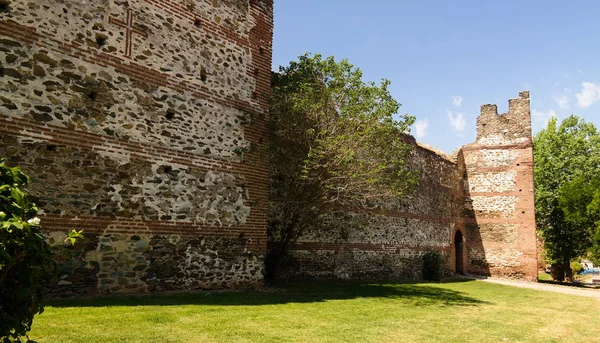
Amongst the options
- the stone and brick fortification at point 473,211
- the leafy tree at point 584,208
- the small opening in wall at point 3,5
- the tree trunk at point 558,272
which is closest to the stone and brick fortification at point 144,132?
the small opening in wall at point 3,5

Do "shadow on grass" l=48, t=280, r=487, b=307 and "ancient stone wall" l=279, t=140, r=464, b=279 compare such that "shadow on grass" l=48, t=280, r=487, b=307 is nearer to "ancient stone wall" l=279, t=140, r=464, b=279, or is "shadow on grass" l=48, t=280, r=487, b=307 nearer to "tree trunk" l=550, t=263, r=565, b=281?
"ancient stone wall" l=279, t=140, r=464, b=279

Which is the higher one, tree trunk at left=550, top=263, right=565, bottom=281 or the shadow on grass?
the shadow on grass

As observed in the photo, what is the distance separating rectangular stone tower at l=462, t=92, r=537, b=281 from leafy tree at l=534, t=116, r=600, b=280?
8.58ft

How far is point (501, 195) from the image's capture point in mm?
24891

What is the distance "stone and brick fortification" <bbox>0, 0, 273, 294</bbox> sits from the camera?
750 centimetres

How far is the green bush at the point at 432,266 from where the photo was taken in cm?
2027

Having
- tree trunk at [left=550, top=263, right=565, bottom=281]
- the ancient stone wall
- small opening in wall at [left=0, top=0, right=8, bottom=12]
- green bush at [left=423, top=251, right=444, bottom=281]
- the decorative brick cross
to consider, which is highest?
the decorative brick cross

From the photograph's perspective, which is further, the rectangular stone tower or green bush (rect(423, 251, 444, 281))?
the rectangular stone tower

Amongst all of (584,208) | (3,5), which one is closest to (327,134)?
(3,5)

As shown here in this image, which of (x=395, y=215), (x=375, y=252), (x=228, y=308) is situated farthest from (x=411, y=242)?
(x=228, y=308)

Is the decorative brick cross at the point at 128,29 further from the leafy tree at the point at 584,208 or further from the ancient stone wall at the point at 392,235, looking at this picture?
the leafy tree at the point at 584,208

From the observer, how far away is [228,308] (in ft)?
26.2

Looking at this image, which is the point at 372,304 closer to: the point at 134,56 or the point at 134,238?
the point at 134,238

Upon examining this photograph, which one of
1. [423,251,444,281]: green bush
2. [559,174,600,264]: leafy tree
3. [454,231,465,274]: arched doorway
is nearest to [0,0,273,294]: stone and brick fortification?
[423,251,444,281]: green bush
